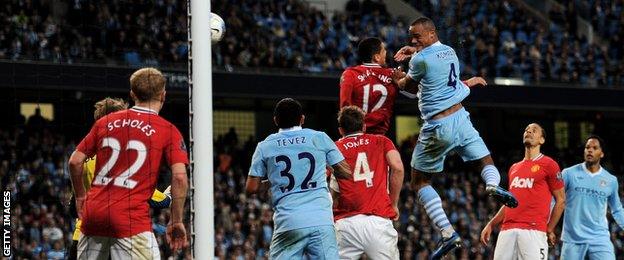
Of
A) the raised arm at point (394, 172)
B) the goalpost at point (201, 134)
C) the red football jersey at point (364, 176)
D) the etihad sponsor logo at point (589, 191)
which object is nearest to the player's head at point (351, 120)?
the red football jersey at point (364, 176)

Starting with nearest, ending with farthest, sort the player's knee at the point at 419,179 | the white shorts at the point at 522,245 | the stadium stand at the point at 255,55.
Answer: the player's knee at the point at 419,179 → the white shorts at the point at 522,245 → the stadium stand at the point at 255,55

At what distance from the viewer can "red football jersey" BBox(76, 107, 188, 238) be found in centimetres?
876

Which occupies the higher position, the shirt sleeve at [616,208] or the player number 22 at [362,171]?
the player number 22 at [362,171]

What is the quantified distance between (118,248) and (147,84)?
47.9 inches

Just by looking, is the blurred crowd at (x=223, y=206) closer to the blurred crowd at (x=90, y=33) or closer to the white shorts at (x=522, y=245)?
the blurred crowd at (x=90, y=33)

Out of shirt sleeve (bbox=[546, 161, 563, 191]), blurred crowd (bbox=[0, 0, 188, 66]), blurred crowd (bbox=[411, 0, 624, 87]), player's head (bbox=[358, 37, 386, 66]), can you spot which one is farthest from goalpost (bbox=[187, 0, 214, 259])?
blurred crowd (bbox=[411, 0, 624, 87])

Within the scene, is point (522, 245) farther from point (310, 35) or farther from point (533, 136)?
point (310, 35)

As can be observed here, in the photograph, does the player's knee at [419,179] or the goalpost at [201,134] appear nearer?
the goalpost at [201,134]

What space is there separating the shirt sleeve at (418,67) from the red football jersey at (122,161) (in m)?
3.01

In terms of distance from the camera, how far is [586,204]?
44.9ft

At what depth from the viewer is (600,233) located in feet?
44.6

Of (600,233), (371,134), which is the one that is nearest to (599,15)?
(600,233)

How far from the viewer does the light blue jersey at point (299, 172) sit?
976cm

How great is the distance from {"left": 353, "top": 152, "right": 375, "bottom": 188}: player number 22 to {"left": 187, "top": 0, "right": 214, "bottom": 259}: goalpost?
6.32ft
